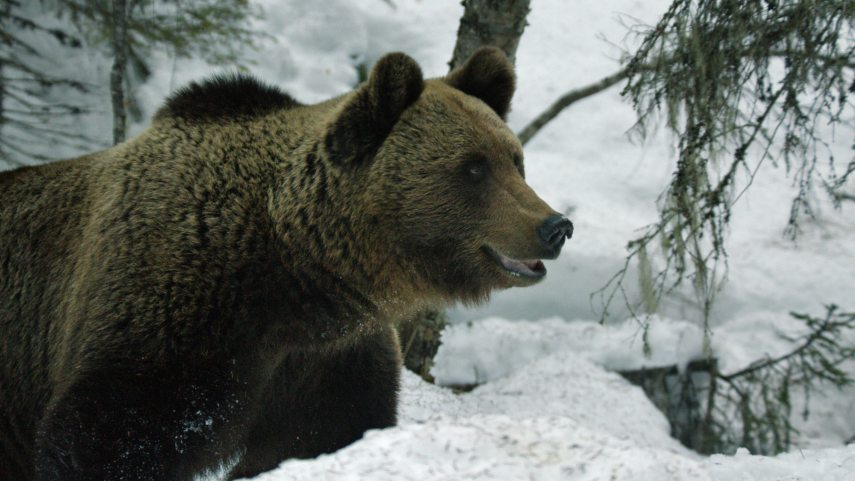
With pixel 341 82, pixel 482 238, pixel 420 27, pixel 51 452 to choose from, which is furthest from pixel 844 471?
pixel 420 27

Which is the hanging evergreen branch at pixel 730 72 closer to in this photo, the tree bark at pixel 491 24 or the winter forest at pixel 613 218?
the winter forest at pixel 613 218

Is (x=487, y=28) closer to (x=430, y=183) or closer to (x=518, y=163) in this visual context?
(x=518, y=163)

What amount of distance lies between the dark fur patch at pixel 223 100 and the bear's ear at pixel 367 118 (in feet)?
1.85

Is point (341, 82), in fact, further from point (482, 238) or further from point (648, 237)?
point (482, 238)

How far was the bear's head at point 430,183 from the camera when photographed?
3.62m

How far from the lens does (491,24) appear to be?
6730 millimetres

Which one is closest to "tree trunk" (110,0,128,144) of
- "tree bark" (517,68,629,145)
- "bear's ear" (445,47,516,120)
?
"tree bark" (517,68,629,145)

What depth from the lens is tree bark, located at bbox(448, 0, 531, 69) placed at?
263 inches

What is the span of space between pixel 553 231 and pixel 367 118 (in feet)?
3.29

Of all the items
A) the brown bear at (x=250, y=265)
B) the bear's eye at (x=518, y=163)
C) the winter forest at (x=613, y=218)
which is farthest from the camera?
the winter forest at (x=613, y=218)

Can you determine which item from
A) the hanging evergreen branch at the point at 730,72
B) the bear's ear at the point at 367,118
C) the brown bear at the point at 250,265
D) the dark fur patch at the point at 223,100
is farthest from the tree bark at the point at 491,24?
the bear's ear at the point at 367,118

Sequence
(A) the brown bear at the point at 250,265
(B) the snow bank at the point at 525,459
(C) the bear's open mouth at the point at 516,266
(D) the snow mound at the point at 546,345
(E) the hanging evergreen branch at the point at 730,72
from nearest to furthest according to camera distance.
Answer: (A) the brown bear at the point at 250,265
(B) the snow bank at the point at 525,459
(C) the bear's open mouth at the point at 516,266
(E) the hanging evergreen branch at the point at 730,72
(D) the snow mound at the point at 546,345

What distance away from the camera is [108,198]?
3.85 m

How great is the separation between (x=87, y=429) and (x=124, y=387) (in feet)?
0.73
